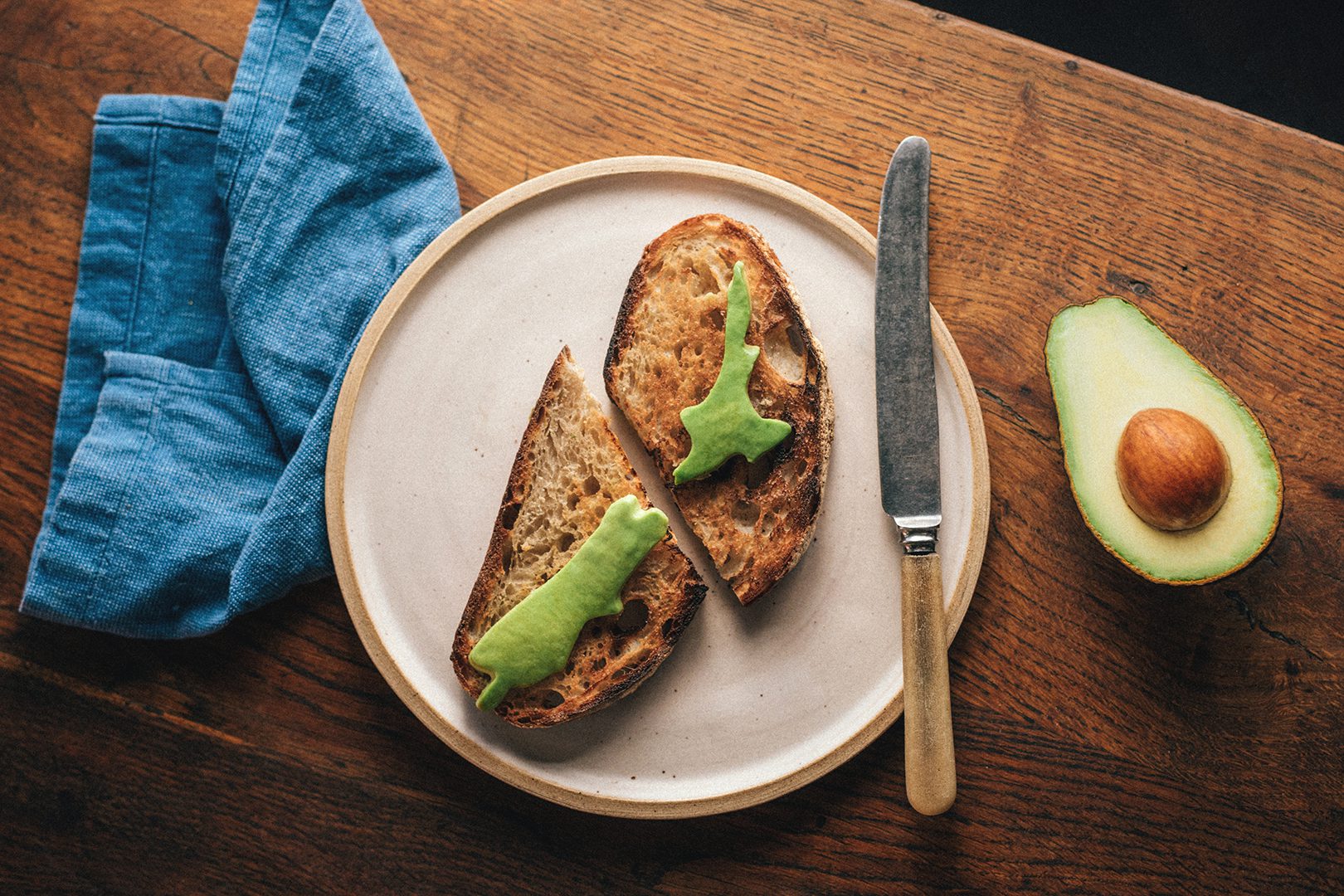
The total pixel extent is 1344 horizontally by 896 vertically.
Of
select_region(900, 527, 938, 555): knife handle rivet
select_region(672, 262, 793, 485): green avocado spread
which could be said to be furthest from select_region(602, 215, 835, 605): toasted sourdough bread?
select_region(900, 527, 938, 555): knife handle rivet

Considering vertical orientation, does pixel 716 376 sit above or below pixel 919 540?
above

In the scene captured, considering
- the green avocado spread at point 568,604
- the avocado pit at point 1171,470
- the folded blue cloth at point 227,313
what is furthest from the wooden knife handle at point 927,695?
the folded blue cloth at point 227,313

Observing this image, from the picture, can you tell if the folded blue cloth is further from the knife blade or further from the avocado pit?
the avocado pit

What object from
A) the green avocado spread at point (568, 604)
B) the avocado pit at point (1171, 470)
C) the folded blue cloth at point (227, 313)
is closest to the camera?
the avocado pit at point (1171, 470)

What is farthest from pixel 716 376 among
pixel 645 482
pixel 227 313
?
pixel 227 313

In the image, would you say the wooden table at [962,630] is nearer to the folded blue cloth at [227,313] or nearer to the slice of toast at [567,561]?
the folded blue cloth at [227,313]

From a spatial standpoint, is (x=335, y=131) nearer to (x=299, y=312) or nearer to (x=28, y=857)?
(x=299, y=312)

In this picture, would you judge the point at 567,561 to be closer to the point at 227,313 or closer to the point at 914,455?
the point at 914,455
